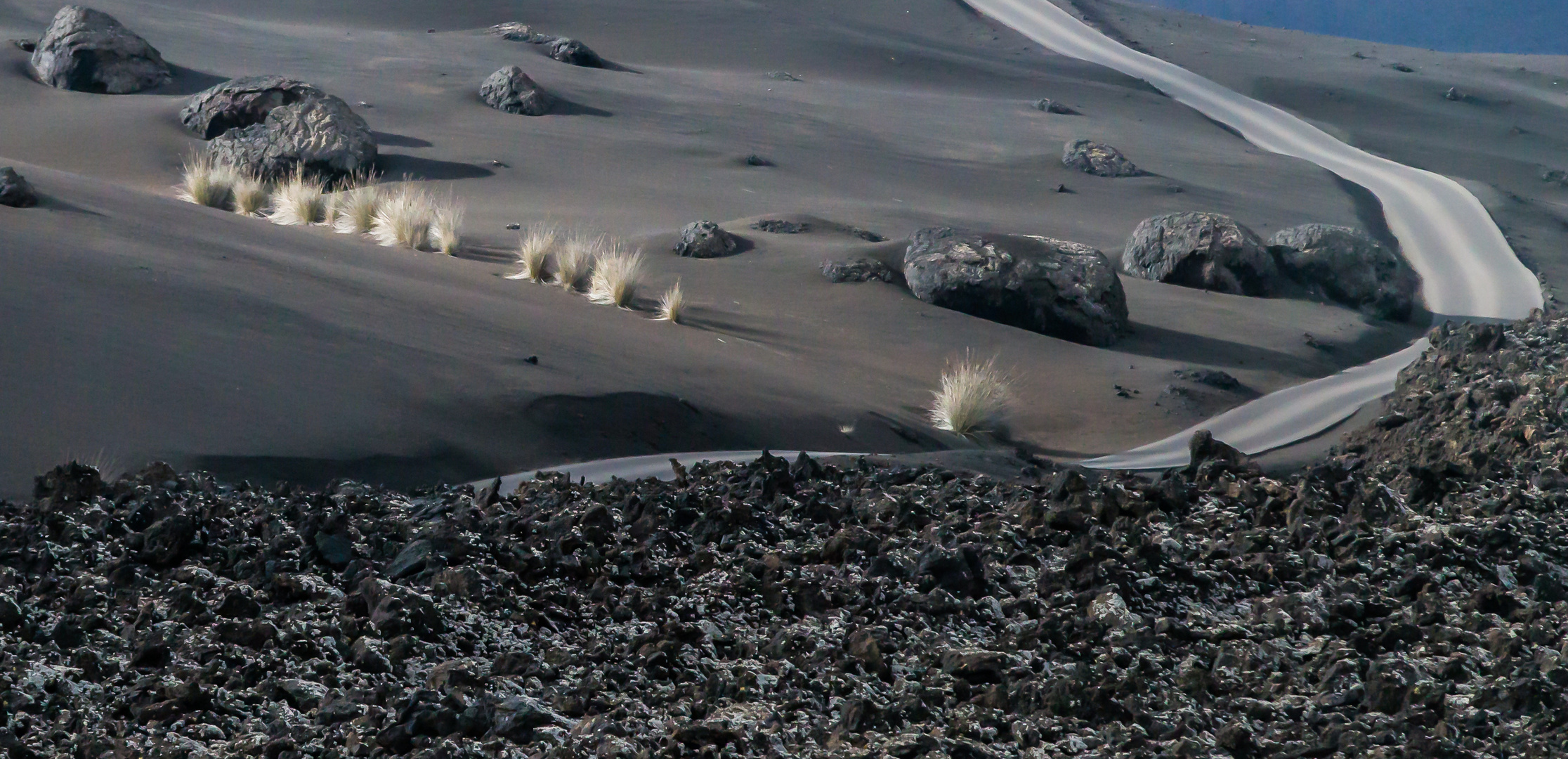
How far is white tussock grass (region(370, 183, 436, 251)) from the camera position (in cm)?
1573

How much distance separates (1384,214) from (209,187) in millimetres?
28600

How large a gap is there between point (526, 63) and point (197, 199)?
1849 cm

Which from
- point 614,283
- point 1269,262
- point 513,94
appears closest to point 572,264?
point 614,283

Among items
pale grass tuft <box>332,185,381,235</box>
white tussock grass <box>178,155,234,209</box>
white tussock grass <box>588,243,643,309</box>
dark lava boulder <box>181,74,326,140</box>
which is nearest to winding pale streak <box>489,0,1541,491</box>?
white tussock grass <box>588,243,643,309</box>

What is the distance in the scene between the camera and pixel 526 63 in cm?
3472

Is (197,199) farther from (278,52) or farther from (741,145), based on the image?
(278,52)

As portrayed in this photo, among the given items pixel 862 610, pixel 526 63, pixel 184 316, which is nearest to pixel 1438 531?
pixel 862 610

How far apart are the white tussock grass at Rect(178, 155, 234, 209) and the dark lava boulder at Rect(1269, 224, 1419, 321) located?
1757 cm

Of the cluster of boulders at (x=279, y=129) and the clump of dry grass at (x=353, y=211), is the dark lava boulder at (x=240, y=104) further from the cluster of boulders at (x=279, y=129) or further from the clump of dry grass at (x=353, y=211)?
the clump of dry grass at (x=353, y=211)

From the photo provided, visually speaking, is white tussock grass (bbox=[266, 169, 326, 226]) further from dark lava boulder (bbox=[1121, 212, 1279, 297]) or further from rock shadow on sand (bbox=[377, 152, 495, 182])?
dark lava boulder (bbox=[1121, 212, 1279, 297])

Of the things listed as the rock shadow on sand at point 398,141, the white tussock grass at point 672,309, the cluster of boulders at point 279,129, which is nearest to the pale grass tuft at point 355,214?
the cluster of boulders at point 279,129

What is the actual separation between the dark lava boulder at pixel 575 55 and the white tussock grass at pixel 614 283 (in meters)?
24.1

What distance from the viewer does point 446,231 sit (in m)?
15.9

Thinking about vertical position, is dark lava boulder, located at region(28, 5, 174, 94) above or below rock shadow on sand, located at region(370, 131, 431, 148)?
above
